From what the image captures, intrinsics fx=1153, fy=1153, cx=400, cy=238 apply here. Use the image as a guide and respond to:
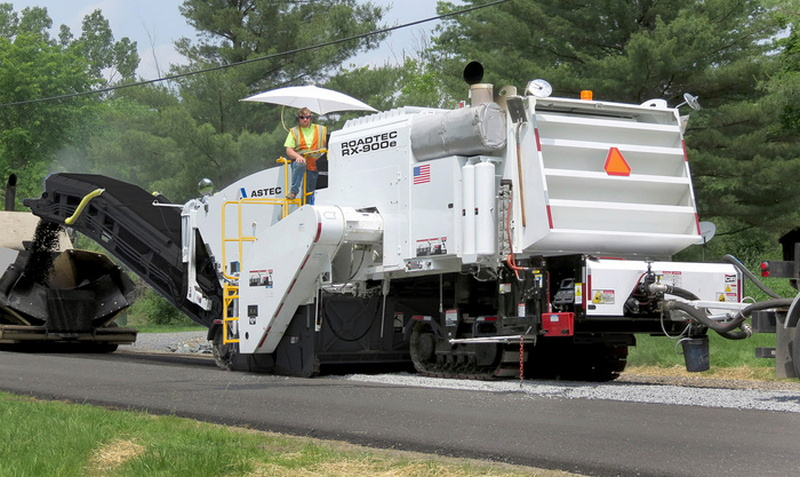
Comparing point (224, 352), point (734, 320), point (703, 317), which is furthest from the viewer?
point (224, 352)

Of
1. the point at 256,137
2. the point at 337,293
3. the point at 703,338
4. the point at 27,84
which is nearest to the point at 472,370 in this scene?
the point at 337,293

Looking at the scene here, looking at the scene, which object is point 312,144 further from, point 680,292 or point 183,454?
point 183,454

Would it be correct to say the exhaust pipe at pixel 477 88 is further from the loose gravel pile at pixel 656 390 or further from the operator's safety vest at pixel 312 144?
the loose gravel pile at pixel 656 390

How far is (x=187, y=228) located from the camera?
52.5 feet

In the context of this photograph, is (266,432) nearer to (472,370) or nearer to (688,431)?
(688,431)

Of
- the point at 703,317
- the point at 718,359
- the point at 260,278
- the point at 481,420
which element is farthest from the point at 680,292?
the point at 718,359

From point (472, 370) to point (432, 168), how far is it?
2.38m

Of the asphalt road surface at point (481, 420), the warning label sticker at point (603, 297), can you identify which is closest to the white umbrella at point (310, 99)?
the asphalt road surface at point (481, 420)

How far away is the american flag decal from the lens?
12414 mm

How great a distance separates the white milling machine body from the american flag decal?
0.7 inches

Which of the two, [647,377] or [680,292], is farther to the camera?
[647,377]

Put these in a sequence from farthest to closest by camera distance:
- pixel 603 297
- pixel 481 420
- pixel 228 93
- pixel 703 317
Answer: pixel 228 93
pixel 603 297
pixel 703 317
pixel 481 420

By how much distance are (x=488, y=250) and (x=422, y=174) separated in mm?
1342

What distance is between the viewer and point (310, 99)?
15.3 m
